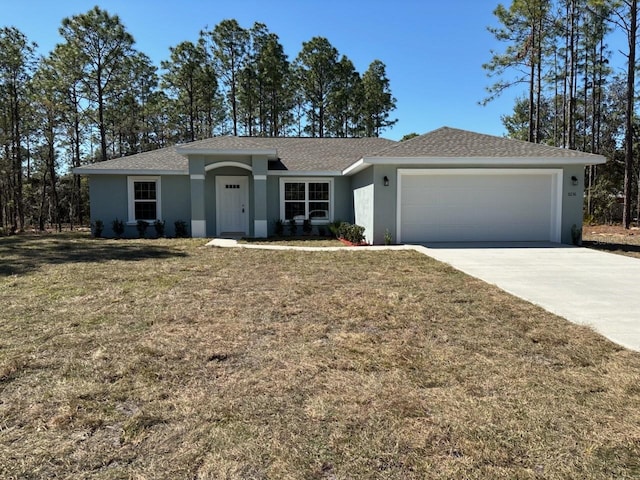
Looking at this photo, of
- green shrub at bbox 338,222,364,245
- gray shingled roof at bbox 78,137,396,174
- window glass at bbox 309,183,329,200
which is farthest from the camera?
window glass at bbox 309,183,329,200

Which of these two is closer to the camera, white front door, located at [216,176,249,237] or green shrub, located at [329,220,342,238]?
green shrub, located at [329,220,342,238]

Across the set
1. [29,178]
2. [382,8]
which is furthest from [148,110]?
[382,8]

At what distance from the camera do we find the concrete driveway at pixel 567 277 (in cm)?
465

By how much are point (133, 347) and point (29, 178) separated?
33014 millimetres

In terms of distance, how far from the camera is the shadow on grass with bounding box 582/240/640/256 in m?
11.0

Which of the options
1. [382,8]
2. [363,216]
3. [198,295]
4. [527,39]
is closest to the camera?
[198,295]

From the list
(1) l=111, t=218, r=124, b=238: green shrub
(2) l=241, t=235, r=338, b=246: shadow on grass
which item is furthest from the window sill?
(2) l=241, t=235, r=338, b=246: shadow on grass

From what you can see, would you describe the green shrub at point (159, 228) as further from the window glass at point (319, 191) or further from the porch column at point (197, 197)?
the window glass at point (319, 191)

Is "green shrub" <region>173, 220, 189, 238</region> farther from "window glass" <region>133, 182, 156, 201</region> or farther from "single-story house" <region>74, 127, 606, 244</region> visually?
"window glass" <region>133, 182, 156, 201</region>

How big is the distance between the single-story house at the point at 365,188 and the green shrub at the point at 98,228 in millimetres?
223

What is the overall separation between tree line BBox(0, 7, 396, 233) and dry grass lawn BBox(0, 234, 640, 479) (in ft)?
72.4

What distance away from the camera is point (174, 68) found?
3017 centimetres

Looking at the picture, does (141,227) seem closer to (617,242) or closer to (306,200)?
(306,200)

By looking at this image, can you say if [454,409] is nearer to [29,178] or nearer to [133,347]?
[133,347]
